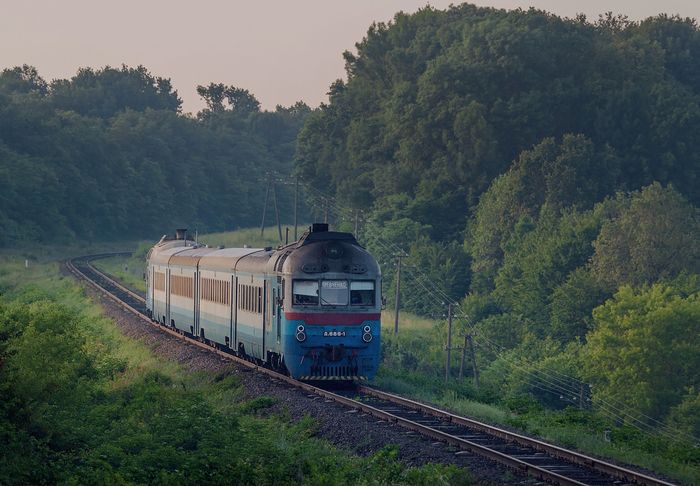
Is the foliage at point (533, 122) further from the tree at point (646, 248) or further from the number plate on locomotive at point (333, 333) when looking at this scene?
the number plate on locomotive at point (333, 333)

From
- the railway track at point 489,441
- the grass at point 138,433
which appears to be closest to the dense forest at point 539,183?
the railway track at point 489,441

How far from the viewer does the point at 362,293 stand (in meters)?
27.7

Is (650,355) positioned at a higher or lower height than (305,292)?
lower

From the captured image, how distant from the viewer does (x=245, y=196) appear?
153 m

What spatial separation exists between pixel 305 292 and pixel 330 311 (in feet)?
2.31

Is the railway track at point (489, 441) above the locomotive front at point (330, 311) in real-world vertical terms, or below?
below

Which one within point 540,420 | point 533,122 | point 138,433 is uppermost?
point 533,122

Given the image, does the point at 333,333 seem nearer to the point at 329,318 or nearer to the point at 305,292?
the point at 329,318

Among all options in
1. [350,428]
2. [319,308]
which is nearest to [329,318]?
[319,308]

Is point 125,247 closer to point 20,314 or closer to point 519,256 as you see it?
point 519,256

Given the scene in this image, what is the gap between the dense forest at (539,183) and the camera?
198 ft

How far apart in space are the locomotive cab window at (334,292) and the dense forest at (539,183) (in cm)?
2923

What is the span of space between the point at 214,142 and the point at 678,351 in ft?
366

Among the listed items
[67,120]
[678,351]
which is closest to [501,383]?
[678,351]
